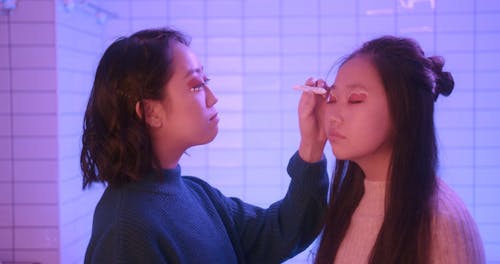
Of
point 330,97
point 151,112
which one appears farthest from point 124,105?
point 330,97

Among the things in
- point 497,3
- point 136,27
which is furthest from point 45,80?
point 497,3

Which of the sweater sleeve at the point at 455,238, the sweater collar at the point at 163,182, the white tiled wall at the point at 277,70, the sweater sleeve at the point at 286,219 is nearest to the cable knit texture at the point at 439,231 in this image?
the sweater sleeve at the point at 455,238

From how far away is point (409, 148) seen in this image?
879 mm

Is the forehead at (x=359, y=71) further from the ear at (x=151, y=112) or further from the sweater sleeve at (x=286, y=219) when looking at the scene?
the ear at (x=151, y=112)

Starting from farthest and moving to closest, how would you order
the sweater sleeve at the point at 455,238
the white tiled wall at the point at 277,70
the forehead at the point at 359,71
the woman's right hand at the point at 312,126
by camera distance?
1. the white tiled wall at the point at 277,70
2. the woman's right hand at the point at 312,126
3. the forehead at the point at 359,71
4. the sweater sleeve at the point at 455,238

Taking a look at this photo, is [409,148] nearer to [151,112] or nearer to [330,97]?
[330,97]

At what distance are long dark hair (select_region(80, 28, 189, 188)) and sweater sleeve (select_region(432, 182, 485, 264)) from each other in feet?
1.80

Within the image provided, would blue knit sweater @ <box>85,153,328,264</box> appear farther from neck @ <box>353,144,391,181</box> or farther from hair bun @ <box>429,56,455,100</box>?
hair bun @ <box>429,56,455,100</box>

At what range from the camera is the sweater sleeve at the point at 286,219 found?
1071 mm

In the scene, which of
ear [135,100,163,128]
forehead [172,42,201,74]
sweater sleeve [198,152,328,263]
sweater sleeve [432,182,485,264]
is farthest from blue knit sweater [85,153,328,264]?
sweater sleeve [432,182,485,264]

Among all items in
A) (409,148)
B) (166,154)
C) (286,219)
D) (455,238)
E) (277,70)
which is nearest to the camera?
(455,238)

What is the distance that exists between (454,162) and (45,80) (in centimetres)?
170

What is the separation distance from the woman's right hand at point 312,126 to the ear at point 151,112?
1.06 feet

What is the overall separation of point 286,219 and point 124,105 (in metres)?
0.47
